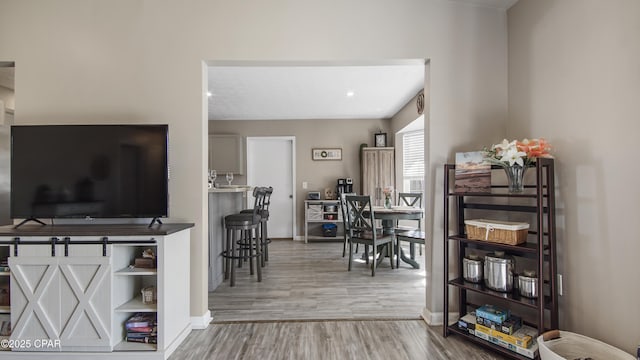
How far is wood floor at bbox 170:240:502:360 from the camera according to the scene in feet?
6.54

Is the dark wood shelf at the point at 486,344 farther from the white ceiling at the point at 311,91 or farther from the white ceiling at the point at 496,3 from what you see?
the white ceiling at the point at 496,3

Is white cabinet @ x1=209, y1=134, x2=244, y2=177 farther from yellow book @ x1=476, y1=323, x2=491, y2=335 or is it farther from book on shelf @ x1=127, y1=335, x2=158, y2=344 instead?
yellow book @ x1=476, y1=323, x2=491, y2=335

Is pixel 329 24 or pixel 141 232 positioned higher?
pixel 329 24

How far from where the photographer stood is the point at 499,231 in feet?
6.30

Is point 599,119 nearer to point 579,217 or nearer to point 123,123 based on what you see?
point 579,217

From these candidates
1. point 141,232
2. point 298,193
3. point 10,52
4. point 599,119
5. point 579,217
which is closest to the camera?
point 599,119

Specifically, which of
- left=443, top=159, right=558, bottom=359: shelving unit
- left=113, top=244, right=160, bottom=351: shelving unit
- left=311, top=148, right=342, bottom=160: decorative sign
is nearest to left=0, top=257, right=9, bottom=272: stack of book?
left=113, top=244, right=160, bottom=351: shelving unit

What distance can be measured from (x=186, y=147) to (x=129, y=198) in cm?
55

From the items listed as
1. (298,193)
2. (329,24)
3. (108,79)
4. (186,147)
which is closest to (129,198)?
(186,147)

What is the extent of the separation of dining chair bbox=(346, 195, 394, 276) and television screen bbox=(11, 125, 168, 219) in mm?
2290

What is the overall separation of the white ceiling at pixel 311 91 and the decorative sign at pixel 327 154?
0.67 m

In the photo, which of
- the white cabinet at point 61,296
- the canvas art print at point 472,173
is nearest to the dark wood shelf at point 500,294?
the canvas art print at point 472,173

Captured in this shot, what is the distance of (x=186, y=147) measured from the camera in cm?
232

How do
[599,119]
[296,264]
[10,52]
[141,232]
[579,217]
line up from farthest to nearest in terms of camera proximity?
[296,264] → [10,52] → [141,232] → [579,217] → [599,119]
